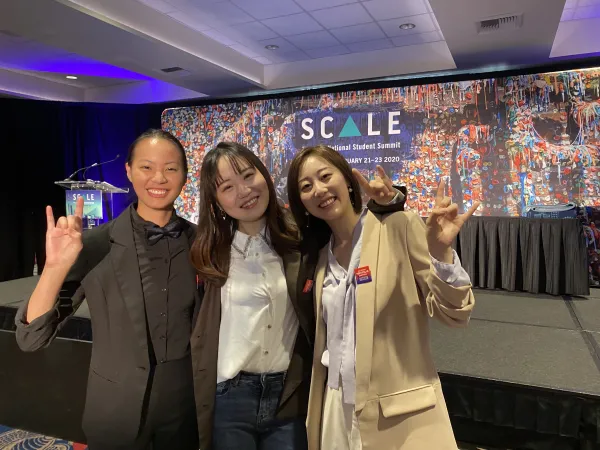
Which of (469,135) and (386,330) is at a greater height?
(469,135)

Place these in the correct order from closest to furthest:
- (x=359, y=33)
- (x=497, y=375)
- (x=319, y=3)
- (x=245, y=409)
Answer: (x=245, y=409) → (x=497, y=375) → (x=319, y=3) → (x=359, y=33)

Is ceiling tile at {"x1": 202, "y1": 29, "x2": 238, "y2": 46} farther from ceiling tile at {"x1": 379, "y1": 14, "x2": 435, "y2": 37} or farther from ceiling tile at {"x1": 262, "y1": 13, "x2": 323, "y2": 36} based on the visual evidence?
ceiling tile at {"x1": 379, "y1": 14, "x2": 435, "y2": 37}

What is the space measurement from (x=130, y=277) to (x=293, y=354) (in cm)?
56

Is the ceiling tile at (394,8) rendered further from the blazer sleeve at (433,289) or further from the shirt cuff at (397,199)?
the blazer sleeve at (433,289)

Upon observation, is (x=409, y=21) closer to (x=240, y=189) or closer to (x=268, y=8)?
(x=268, y=8)

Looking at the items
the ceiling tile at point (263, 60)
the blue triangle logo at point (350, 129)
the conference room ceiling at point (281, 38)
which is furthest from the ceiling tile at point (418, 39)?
the ceiling tile at point (263, 60)

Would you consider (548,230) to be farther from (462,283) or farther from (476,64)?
(462,283)

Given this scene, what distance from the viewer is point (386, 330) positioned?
123cm

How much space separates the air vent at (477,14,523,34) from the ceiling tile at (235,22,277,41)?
233 centimetres

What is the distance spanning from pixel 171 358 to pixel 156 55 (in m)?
4.64

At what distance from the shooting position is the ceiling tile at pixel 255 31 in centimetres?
498

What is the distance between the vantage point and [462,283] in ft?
3.75

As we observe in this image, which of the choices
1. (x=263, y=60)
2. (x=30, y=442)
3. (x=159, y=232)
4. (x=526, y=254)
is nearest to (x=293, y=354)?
(x=159, y=232)

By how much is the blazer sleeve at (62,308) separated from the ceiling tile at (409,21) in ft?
14.7
